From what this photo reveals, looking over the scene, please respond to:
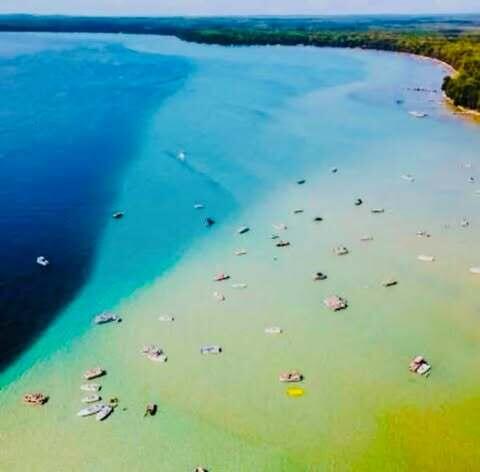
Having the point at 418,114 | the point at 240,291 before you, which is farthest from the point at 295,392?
the point at 418,114

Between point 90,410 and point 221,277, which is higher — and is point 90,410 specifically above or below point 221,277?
above

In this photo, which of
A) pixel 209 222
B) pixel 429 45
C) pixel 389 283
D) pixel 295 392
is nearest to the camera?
pixel 295 392

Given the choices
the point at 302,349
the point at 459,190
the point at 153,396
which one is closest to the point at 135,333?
the point at 153,396

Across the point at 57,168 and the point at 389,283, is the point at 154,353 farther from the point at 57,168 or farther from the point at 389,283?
the point at 57,168

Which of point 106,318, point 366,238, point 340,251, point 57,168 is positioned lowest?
point 57,168

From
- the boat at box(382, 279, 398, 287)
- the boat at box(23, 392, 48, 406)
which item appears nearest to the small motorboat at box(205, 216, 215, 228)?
the boat at box(382, 279, 398, 287)

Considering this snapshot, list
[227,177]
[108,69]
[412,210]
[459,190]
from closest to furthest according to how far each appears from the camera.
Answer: [412,210] → [459,190] → [227,177] → [108,69]

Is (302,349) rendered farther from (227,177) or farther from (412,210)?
(227,177)
